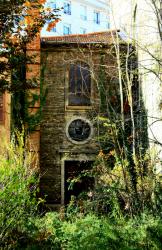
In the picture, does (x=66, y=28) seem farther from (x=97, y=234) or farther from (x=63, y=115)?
(x=97, y=234)

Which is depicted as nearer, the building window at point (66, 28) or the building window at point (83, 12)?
the building window at point (66, 28)

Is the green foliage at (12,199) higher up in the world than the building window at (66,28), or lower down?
lower down

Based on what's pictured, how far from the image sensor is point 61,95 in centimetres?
1811

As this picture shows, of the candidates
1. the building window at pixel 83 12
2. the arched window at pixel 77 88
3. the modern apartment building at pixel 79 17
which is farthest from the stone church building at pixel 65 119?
the building window at pixel 83 12

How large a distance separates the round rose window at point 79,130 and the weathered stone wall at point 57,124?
0.67ft

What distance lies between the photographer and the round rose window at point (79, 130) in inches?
701

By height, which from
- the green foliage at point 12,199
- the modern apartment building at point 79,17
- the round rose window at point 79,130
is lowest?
the green foliage at point 12,199

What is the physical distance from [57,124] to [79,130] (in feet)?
3.08

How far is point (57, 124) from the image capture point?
58.4 ft

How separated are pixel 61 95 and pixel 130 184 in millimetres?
8125

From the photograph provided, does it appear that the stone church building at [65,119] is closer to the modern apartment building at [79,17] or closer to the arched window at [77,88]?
the arched window at [77,88]

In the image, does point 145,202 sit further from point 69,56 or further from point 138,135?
point 69,56

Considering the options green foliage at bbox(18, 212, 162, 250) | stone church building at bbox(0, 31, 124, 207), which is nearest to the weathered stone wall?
stone church building at bbox(0, 31, 124, 207)

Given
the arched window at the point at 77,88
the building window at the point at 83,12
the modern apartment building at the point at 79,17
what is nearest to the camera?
the arched window at the point at 77,88
